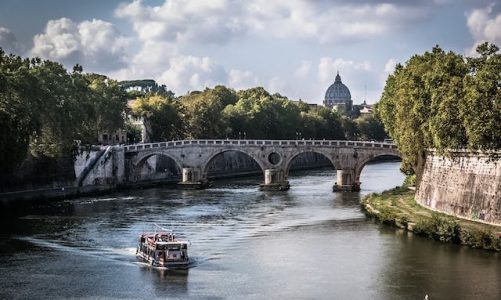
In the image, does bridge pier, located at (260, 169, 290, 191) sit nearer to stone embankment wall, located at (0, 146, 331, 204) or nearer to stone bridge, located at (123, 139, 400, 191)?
stone bridge, located at (123, 139, 400, 191)

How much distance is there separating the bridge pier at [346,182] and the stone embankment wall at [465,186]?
25.8m

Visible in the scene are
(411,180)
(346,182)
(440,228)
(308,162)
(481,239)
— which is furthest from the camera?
(308,162)

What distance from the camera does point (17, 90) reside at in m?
86.9

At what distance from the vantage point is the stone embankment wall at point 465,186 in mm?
61438

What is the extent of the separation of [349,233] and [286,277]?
17.6 metres

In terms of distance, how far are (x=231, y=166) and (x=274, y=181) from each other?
1296 inches

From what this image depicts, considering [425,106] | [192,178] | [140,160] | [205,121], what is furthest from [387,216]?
[205,121]

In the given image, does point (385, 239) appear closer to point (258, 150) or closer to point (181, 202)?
point (181, 202)

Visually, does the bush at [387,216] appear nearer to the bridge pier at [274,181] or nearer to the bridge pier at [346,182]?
the bridge pier at [346,182]

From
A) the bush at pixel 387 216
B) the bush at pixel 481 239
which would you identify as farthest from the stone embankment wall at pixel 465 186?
the bush at pixel 387 216

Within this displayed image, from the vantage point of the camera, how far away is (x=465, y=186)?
2621 inches

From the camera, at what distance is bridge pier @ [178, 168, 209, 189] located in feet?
366

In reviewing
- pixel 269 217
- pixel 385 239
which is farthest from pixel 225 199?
pixel 385 239

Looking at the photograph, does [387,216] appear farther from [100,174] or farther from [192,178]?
[100,174]
